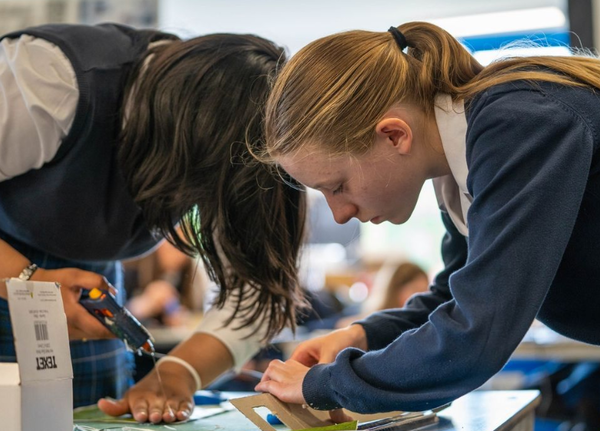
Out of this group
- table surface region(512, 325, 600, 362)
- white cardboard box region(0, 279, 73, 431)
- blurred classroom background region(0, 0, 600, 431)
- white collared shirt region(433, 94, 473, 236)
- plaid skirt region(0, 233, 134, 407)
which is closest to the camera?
white cardboard box region(0, 279, 73, 431)

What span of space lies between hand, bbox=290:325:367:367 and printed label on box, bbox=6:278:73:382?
14.0 inches

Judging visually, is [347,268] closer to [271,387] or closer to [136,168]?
[136,168]

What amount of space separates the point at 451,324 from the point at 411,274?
2.68 m

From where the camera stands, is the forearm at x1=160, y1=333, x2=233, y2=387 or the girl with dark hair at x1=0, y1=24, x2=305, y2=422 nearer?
the girl with dark hair at x1=0, y1=24, x2=305, y2=422

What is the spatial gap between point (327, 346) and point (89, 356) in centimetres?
48

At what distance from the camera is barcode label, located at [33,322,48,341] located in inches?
34.3

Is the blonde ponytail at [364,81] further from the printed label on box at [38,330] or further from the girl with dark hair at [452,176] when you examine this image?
the printed label on box at [38,330]

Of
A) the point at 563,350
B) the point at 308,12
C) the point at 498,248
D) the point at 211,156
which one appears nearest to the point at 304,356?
the point at 211,156

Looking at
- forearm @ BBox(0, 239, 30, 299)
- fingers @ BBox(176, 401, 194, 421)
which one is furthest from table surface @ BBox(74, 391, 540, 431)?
A: forearm @ BBox(0, 239, 30, 299)

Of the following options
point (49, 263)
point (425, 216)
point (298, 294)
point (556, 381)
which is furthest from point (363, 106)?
point (425, 216)

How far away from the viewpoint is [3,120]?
44.5 inches

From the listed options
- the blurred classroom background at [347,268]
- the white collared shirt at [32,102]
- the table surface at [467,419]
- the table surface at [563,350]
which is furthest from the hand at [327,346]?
the table surface at [563,350]

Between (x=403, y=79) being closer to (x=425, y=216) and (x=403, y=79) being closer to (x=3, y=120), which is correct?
(x=3, y=120)

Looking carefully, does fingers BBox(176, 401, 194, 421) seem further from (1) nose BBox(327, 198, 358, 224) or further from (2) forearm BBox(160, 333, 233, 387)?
(1) nose BBox(327, 198, 358, 224)
